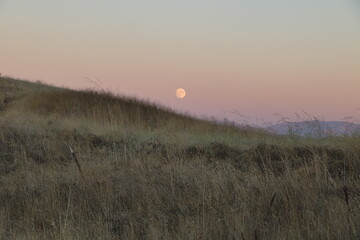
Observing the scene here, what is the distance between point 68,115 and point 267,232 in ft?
42.4

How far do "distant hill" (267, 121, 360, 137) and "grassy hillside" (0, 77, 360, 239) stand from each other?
1.02 feet

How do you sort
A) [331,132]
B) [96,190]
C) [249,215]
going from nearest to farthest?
[249,215], [96,190], [331,132]

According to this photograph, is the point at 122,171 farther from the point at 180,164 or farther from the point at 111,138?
the point at 111,138

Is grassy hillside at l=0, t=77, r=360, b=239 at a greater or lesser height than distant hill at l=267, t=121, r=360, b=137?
lesser

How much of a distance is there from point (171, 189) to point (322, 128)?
5568 millimetres

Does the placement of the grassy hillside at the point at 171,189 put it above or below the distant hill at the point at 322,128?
below

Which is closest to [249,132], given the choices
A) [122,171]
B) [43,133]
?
[43,133]

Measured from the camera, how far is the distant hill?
9.85 meters

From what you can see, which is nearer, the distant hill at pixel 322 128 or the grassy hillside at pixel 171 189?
the grassy hillside at pixel 171 189

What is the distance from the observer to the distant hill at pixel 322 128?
32.3ft

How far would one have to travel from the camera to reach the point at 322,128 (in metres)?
10.0

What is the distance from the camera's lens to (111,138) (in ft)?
34.9

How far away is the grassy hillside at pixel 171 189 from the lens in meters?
4.48

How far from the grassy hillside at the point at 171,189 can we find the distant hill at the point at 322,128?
0.31m
